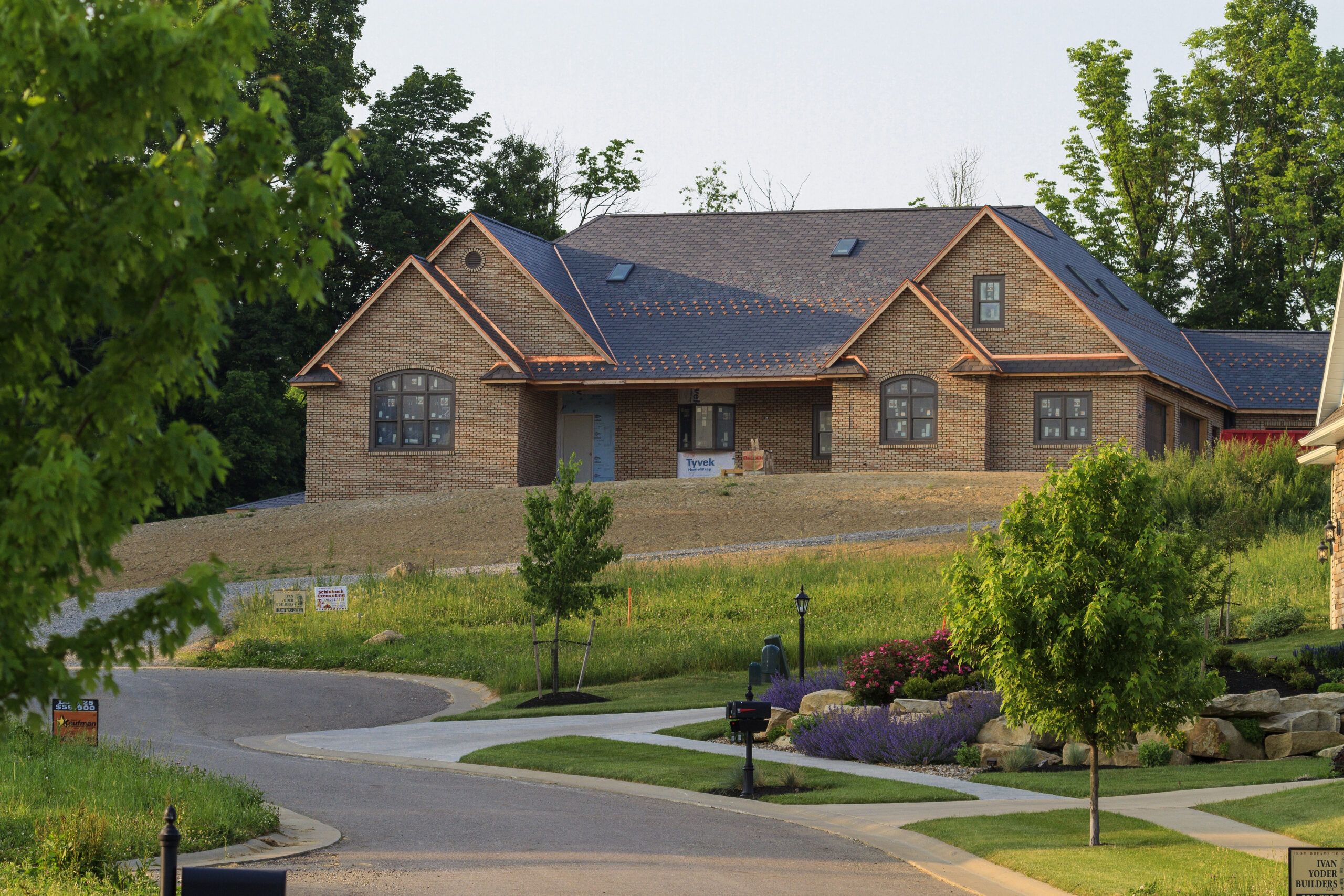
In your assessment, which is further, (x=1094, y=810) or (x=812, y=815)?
(x=812, y=815)

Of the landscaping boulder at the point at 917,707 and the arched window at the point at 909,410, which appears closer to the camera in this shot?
the landscaping boulder at the point at 917,707

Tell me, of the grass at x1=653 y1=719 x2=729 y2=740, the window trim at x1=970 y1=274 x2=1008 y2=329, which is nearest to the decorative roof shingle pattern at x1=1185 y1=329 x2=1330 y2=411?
the window trim at x1=970 y1=274 x2=1008 y2=329

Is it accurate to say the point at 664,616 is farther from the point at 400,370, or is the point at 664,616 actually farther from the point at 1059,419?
the point at 400,370

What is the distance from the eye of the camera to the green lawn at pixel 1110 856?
10.8 metres

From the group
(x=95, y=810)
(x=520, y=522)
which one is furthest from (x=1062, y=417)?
(x=95, y=810)

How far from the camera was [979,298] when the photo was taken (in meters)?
42.3

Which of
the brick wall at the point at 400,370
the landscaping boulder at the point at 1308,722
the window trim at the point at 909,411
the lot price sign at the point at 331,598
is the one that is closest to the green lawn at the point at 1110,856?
the landscaping boulder at the point at 1308,722

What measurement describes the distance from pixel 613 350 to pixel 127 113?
3891 cm

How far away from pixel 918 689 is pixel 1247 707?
4.30 meters

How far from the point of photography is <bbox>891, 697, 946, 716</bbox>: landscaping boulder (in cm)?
1970

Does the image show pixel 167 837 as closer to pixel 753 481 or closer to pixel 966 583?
pixel 966 583

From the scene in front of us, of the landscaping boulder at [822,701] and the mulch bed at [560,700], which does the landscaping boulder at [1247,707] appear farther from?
the mulch bed at [560,700]

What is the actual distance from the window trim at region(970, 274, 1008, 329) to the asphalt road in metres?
27.5

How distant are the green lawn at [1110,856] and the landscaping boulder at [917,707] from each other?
Answer: 204 inches
